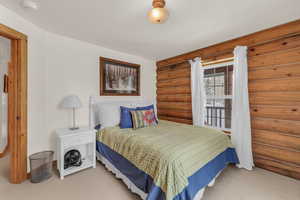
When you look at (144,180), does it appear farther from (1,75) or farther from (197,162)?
(1,75)

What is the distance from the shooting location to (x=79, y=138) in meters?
2.11

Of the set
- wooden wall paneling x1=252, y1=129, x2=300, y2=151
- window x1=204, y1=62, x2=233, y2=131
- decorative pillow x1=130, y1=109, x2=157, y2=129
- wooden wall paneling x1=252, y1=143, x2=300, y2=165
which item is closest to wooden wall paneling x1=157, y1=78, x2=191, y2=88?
window x1=204, y1=62, x2=233, y2=131

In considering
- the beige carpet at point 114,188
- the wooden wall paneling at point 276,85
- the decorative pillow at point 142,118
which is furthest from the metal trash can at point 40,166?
the wooden wall paneling at point 276,85

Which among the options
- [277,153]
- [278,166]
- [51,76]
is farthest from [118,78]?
[278,166]

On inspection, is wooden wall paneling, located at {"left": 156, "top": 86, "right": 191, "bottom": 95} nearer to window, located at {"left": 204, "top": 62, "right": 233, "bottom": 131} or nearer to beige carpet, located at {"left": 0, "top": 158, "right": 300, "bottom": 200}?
window, located at {"left": 204, "top": 62, "right": 233, "bottom": 131}

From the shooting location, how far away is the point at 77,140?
2.09m

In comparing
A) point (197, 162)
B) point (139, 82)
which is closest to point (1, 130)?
point (139, 82)

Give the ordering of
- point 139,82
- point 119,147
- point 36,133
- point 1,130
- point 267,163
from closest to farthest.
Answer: point 119,147 < point 36,133 < point 267,163 < point 1,130 < point 139,82

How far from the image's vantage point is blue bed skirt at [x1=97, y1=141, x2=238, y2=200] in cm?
128

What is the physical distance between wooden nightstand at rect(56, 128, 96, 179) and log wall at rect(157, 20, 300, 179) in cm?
282

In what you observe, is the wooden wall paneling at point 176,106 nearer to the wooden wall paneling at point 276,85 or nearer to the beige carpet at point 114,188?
the wooden wall paneling at point 276,85

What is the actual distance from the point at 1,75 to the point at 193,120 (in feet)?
13.9

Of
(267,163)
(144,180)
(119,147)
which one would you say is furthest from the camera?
(267,163)

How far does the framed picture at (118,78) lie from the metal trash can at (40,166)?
1.43 meters
